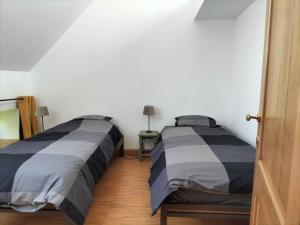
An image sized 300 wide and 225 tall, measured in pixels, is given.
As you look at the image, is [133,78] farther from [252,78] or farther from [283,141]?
[283,141]

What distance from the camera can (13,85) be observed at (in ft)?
11.2

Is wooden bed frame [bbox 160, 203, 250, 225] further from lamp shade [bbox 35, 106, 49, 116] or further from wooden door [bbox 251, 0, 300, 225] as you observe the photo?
lamp shade [bbox 35, 106, 49, 116]

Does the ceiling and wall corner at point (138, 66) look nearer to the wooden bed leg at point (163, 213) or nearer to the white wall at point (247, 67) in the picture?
the white wall at point (247, 67)

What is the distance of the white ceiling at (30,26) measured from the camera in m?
2.44

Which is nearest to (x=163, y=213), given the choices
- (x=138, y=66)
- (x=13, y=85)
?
(x=138, y=66)

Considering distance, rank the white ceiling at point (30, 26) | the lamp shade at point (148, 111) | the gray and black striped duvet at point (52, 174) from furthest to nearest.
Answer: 1. the lamp shade at point (148, 111)
2. the white ceiling at point (30, 26)
3. the gray and black striped duvet at point (52, 174)

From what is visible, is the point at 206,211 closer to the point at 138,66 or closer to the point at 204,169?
the point at 204,169

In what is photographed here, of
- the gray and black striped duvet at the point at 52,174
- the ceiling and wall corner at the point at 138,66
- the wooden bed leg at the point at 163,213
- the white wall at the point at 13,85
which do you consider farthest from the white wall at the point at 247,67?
the white wall at the point at 13,85

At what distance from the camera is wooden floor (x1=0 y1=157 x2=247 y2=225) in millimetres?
1999

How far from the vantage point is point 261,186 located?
994mm

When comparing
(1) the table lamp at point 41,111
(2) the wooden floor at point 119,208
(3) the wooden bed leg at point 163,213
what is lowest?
(2) the wooden floor at point 119,208

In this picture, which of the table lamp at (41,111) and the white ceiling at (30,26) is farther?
the table lamp at (41,111)

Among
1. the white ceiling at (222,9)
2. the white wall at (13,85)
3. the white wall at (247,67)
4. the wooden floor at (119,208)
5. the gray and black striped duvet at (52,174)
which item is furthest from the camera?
the white wall at (13,85)

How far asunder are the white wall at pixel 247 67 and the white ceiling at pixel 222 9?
0.29ft
